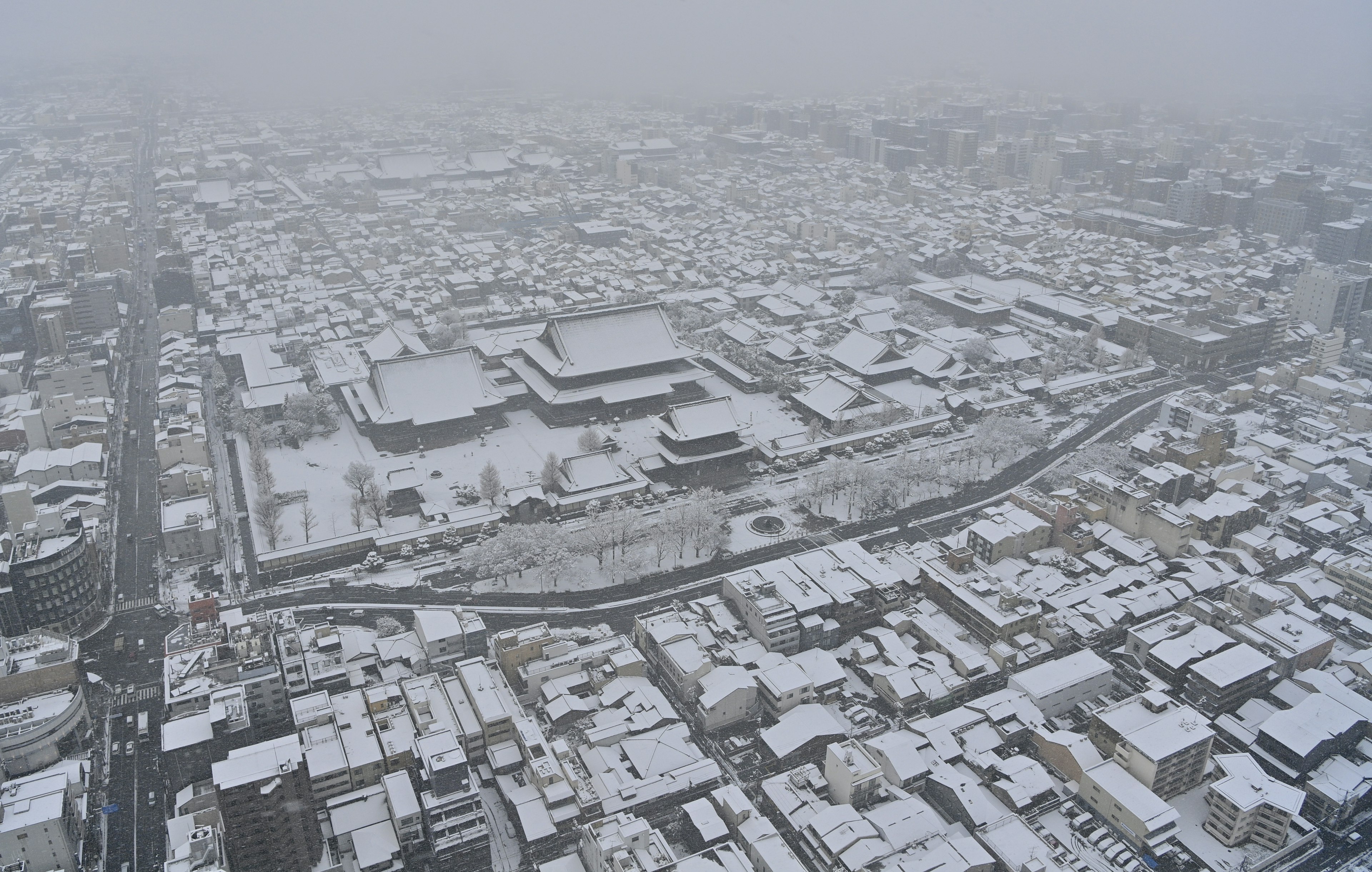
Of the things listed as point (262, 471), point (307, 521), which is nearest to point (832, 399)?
point (307, 521)

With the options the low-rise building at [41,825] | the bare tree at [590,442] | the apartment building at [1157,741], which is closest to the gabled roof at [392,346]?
the bare tree at [590,442]

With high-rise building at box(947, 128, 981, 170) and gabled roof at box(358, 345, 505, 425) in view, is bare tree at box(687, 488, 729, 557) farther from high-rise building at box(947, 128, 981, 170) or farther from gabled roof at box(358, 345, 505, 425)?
high-rise building at box(947, 128, 981, 170)

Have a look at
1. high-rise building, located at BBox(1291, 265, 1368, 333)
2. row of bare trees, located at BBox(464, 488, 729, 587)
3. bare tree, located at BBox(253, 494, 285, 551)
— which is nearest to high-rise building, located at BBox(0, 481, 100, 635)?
bare tree, located at BBox(253, 494, 285, 551)

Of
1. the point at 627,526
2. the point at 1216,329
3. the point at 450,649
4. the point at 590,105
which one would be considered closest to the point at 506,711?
the point at 450,649

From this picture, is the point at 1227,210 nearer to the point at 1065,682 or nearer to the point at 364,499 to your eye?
the point at 1065,682

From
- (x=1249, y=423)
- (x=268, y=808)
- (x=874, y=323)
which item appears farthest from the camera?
(x=874, y=323)

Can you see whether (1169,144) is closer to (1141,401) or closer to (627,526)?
(1141,401)
